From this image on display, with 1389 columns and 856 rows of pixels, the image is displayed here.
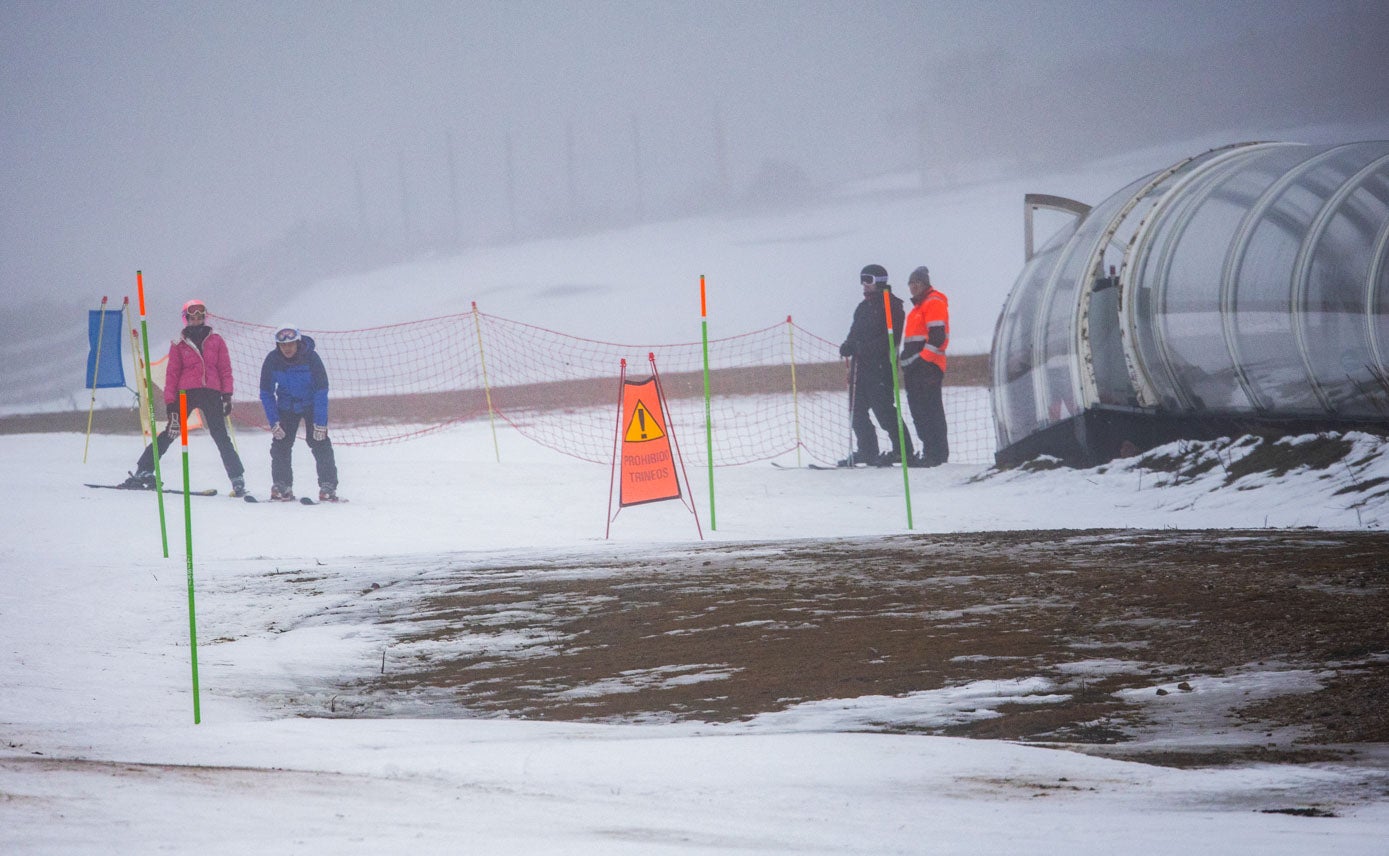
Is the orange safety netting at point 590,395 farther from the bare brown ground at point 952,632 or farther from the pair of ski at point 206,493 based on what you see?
the bare brown ground at point 952,632

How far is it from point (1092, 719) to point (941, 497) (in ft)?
23.0

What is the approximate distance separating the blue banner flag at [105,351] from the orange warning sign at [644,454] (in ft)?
25.7

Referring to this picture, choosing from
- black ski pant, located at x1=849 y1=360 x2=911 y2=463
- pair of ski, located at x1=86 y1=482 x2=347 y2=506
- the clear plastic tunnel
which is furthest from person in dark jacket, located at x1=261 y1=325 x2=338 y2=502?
the clear plastic tunnel

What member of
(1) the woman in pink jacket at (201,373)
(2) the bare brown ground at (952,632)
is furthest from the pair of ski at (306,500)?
(2) the bare brown ground at (952,632)

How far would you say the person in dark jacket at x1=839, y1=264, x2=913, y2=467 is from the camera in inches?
497

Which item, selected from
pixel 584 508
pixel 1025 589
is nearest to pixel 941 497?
pixel 584 508

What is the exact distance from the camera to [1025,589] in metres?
5.71

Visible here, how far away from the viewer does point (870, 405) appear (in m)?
12.8

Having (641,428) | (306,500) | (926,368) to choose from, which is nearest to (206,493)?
(306,500)

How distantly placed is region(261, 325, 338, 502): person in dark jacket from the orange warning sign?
11.1ft

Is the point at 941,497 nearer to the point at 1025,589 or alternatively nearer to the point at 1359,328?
the point at 1359,328

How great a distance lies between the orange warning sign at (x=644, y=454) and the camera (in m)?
9.04

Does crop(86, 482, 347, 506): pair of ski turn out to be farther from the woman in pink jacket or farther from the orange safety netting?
the orange safety netting

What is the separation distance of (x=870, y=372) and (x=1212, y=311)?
378cm
